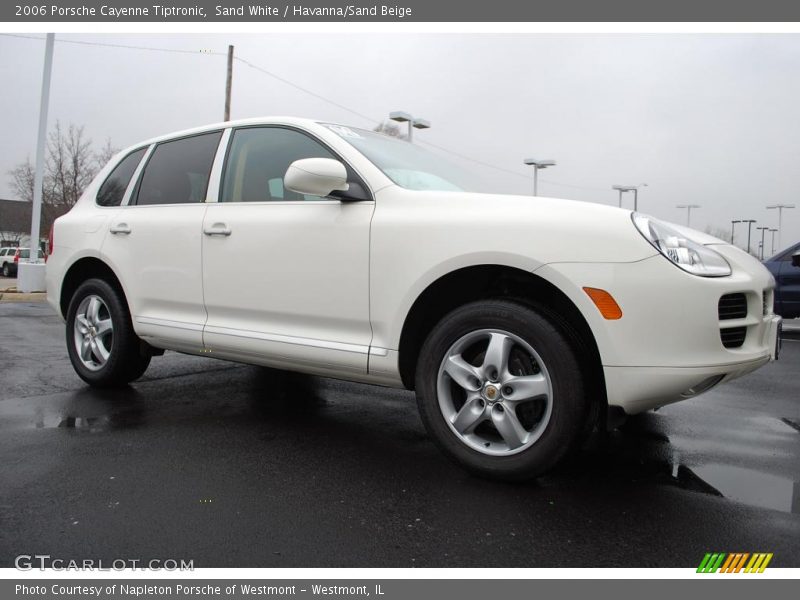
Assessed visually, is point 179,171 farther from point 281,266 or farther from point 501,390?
point 501,390

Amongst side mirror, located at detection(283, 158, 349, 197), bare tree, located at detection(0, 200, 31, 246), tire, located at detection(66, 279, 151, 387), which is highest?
bare tree, located at detection(0, 200, 31, 246)

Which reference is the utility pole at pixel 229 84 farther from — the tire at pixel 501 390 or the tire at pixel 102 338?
the tire at pixel 501 390

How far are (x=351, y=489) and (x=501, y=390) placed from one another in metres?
0.75

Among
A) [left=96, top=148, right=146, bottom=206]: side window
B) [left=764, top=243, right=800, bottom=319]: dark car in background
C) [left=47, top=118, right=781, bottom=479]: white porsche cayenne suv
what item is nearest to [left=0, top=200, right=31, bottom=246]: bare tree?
[left=96, top=148, right=146, bottom=206]: side window

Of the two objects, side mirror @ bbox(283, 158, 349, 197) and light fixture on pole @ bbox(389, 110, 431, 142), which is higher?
light fixture on pole @ bbox(389, 110, 431, 142)

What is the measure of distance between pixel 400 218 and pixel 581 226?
84 cm

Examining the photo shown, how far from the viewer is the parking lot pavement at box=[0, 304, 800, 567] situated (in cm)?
213

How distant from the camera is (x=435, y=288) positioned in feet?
9.56

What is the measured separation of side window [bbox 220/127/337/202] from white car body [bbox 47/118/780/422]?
0.21ft

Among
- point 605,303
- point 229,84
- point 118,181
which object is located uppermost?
point 229,84

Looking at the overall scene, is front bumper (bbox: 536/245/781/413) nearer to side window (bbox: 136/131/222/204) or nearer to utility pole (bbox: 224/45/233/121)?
side window (bbox: 136/131/222/204)

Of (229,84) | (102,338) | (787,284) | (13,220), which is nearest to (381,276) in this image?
(102,338)

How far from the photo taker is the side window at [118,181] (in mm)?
4488

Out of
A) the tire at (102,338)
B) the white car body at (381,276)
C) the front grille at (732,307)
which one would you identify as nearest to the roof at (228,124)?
the white car body at (381,276)
